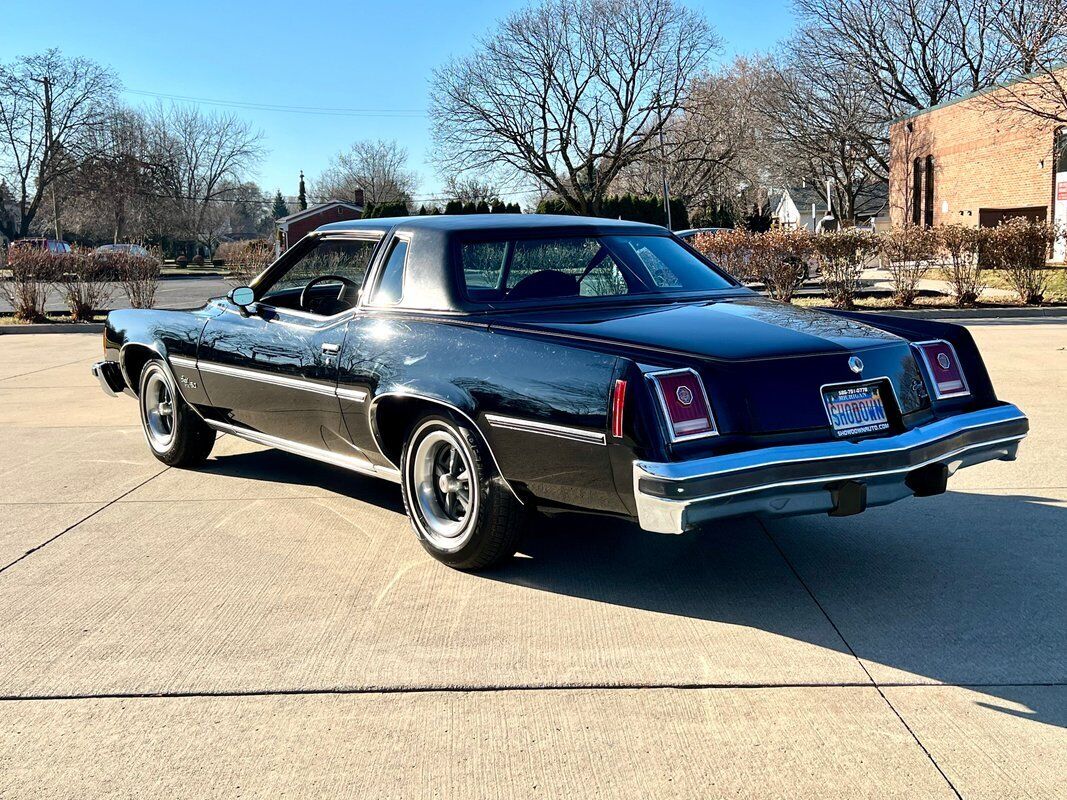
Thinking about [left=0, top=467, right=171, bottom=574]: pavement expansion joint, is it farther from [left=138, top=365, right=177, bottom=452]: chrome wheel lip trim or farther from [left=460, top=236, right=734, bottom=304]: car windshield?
[left=460, top=236, right=734, bottom=304]: car windshield

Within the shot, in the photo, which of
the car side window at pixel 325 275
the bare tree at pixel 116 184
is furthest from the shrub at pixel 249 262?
the bare tree at pixel 116 184

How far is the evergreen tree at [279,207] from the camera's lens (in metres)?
147

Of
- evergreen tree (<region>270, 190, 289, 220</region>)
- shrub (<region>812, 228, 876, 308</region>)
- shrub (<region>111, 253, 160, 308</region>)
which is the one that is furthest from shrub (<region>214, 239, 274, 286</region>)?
evergreen tree (<region>270, 190, 289, 220</region>)

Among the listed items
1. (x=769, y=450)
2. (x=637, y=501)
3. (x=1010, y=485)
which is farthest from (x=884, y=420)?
(x=1010, y=485)

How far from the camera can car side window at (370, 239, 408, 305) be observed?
16.7ft

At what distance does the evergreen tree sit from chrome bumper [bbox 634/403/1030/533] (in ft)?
479

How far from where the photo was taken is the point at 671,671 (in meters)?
3.68

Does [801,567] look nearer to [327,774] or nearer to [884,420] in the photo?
[884,420]

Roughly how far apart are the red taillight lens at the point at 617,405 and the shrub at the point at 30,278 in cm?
1818

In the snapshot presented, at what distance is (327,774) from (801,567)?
99.8 inches

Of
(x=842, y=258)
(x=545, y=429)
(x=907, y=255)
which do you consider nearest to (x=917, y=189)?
(x=907, y=255)

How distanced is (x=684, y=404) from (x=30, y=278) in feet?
60.9

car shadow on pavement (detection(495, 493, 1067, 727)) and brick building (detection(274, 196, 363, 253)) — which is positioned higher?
brick building (detection(274, 196, 363, 253))

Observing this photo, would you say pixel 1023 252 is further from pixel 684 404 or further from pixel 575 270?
pixel 684 404
